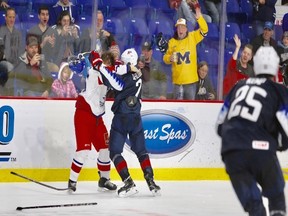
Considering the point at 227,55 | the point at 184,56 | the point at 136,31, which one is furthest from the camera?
the point at 227,55

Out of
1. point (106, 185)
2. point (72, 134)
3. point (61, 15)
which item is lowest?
point (106, 185)

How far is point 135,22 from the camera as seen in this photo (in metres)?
10.6

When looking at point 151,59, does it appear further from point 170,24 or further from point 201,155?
point 201,155

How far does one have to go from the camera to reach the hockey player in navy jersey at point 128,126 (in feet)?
29.2

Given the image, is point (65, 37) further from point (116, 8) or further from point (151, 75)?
point (151, 75)

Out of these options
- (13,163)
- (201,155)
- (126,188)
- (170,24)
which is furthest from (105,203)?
(170,24)

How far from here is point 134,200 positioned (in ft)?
28.3

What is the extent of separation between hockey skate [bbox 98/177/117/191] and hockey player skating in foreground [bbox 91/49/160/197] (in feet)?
1.25

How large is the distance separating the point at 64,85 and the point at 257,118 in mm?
4824

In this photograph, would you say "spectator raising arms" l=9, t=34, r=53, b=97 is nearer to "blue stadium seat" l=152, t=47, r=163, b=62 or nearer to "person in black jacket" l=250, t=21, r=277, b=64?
"blue stadium seat" l=152, t=47, r=163, b=62

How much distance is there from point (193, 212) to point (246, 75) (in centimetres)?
339

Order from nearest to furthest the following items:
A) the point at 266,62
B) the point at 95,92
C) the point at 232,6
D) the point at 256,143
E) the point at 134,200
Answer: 1. the point at 256,143
2. the point at 266,62
3. the point at 134,200
4. the point at 95,92
5. the point at 232,6

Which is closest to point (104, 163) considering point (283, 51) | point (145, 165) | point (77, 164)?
point (77, 164)

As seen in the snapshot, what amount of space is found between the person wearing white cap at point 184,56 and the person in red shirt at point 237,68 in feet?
1.22
